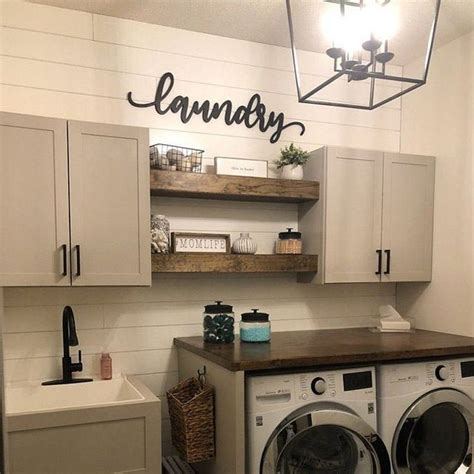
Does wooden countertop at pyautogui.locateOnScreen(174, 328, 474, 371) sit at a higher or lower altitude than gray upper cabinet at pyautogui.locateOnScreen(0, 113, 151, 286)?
lower

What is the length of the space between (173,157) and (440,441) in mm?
2076

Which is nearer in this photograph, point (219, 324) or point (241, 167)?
point (219, 324)

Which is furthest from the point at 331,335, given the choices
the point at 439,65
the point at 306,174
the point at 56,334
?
the point at 439,65

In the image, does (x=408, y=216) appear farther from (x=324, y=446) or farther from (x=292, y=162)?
(x=324, y=446)

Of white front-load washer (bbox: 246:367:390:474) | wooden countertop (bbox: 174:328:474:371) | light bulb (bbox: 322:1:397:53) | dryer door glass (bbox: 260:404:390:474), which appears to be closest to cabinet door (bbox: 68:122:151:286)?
wooden countertop (bbox: 174:328:474:371)

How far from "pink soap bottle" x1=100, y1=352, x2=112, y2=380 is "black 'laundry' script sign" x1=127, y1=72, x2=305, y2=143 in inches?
54.6

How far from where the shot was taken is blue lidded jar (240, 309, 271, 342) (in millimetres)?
2486

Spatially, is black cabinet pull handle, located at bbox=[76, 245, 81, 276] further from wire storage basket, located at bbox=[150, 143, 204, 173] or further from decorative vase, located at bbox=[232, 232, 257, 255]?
decorative vase, located at bbox=[232, 232, 257, 255]

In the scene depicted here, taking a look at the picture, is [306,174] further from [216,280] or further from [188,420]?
[188,420]

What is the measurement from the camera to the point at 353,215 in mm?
2770

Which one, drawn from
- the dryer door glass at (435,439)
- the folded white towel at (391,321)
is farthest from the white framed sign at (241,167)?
the dryer door glass at (435,439)

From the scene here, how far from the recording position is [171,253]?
2.52m

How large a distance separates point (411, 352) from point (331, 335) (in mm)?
579

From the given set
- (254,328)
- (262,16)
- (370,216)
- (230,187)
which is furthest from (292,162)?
(254,328)
